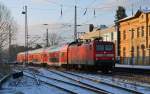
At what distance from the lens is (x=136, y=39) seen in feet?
276

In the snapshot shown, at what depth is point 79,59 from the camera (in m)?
47.4

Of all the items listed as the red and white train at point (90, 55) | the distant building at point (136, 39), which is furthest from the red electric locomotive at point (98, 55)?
the distant building at point (136, 39)

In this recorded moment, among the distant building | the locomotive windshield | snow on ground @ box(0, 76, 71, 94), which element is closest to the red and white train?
the locomotive windshield

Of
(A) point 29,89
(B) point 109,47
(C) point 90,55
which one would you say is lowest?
(A) point 29,89

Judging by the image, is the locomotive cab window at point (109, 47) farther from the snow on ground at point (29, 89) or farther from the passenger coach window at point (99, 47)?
the snow on ground at point (29, 89)

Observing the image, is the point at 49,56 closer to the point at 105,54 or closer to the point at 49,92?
the point at 105,54

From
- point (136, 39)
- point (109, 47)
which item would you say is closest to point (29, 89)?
point (109, 47)

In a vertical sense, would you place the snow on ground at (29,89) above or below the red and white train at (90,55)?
below

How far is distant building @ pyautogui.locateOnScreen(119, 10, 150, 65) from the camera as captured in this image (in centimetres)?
7881

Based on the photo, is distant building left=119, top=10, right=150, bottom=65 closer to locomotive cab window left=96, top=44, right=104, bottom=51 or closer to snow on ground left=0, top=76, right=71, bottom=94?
locomotive cab window left=96, top=44, right=104, bottom=51

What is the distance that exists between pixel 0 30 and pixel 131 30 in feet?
84.9

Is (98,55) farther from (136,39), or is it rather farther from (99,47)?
(136,39)

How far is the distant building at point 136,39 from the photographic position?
3103 inches

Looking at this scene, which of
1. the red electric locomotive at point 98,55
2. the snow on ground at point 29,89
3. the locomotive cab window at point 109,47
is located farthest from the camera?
the locomotive cab window at point 109,47
